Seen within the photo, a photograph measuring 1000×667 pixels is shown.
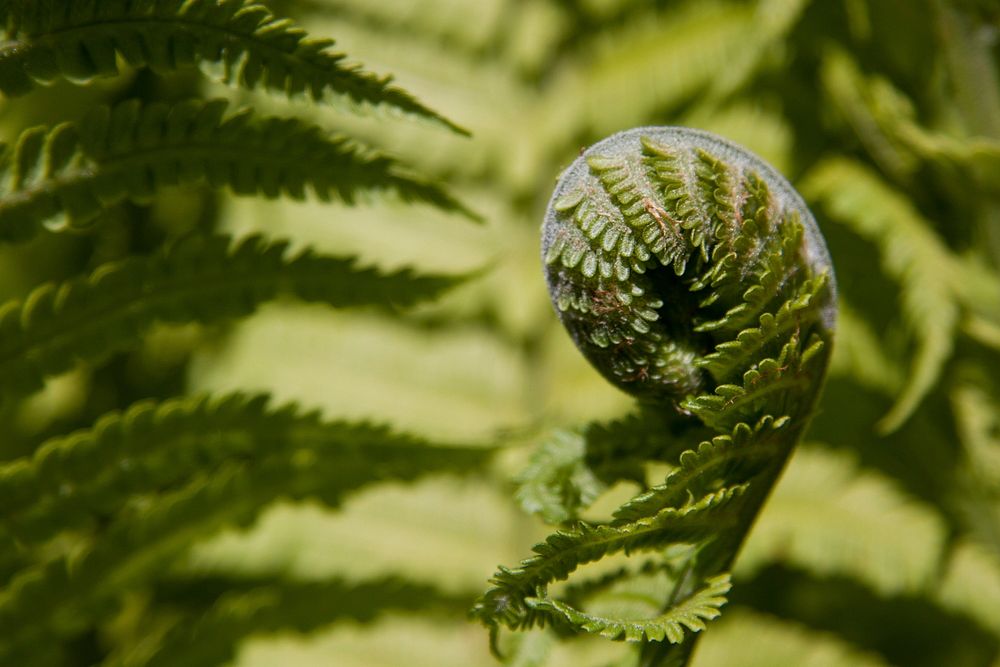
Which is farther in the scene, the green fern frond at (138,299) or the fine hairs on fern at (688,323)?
the green fern frond at (138,299)

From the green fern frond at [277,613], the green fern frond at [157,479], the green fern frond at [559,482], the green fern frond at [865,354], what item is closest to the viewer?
the green fern frond at [559,482]

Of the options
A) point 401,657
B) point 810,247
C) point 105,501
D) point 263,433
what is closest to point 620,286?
point 810,247

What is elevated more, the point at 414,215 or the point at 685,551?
the point at 414,215

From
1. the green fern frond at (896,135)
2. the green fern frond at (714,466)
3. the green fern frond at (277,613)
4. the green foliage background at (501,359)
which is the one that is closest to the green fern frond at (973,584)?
the green foliage background at (501,359)

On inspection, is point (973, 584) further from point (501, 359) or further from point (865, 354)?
point (501, 359)

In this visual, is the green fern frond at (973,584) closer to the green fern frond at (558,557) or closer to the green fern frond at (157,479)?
the green fern frond at (157,479)

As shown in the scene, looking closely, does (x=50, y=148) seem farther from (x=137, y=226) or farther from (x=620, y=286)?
(x=137, y=226)
